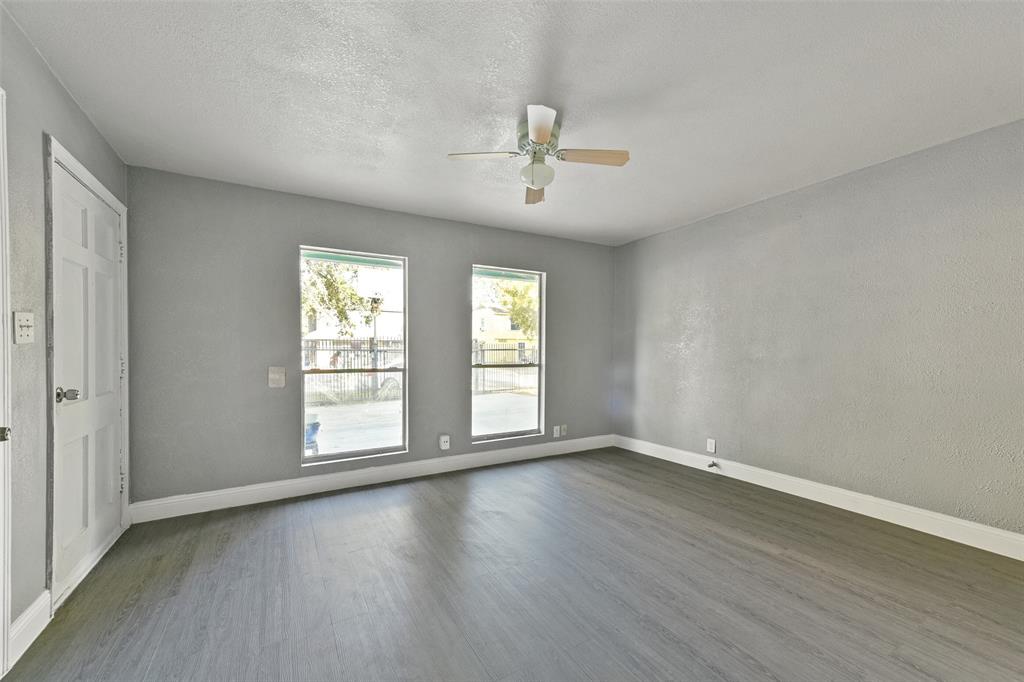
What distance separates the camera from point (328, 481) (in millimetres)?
3812

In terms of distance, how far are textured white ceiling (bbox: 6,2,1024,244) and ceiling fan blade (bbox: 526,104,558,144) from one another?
0.37 ft

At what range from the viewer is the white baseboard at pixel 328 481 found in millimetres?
3214

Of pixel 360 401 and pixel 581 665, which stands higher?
pixel 360 401

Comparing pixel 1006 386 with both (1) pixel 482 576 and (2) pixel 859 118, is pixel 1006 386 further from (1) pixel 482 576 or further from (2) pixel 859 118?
(1) pixel 482 576

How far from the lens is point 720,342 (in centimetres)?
437

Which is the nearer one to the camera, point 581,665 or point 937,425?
point 581,665

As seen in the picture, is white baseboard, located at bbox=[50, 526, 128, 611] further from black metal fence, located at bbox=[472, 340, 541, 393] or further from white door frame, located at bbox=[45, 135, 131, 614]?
black metal fence, located at bbox=[472, 340, 541, 393]

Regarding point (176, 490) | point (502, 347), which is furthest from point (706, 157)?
point (176, 490)

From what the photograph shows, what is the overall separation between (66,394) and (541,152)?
113 inches

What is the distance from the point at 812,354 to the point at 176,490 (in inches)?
207

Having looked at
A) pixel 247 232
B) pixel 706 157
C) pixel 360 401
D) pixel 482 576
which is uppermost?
pixel 706 157

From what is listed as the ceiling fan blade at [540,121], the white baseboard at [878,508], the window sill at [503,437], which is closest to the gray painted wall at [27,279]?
the ceiling fan blade at [540,121]

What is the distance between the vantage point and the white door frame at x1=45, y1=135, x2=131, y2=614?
6.59 feet

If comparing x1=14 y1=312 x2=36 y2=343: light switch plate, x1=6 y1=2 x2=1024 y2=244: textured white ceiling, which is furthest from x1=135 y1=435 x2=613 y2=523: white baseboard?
x1=6 y1=2 x2=1024 y2=244: textured white ceiling
